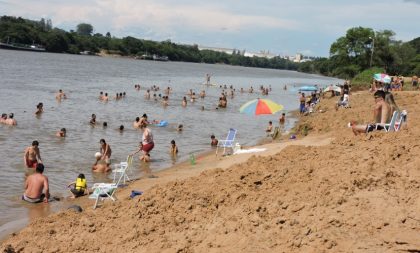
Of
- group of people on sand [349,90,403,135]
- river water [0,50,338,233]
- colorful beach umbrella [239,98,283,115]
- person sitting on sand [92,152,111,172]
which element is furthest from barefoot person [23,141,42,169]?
group of people on sand [349,90,403,135]

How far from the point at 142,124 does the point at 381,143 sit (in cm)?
1625

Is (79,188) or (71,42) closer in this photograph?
(79,188)

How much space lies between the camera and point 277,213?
20.7 feet

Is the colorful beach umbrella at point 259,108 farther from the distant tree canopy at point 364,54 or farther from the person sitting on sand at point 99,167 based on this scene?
the distant tree canopy at point 364,54

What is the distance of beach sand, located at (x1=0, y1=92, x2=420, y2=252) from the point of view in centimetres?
566

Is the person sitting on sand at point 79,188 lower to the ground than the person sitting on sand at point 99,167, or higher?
higher

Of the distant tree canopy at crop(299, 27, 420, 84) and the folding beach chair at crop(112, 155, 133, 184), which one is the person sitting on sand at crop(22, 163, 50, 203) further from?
the distant tree canopy at crop(299, 27, 420, 84)

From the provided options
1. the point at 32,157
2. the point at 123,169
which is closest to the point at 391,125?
the point at 123,169

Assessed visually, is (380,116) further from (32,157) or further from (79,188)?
(32,157)

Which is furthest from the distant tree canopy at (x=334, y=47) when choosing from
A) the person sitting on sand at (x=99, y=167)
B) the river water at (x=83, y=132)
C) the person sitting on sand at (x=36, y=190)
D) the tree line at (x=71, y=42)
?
the person sitting on sand at (x=36, y=190)

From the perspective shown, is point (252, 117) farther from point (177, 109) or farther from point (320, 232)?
point (320, 232)

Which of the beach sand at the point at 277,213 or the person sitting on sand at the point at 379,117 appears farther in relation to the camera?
the person sitting on sand at the point at 379,117

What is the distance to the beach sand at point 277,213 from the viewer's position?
5.66 meters

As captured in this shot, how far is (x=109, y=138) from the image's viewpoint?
2159 cm
